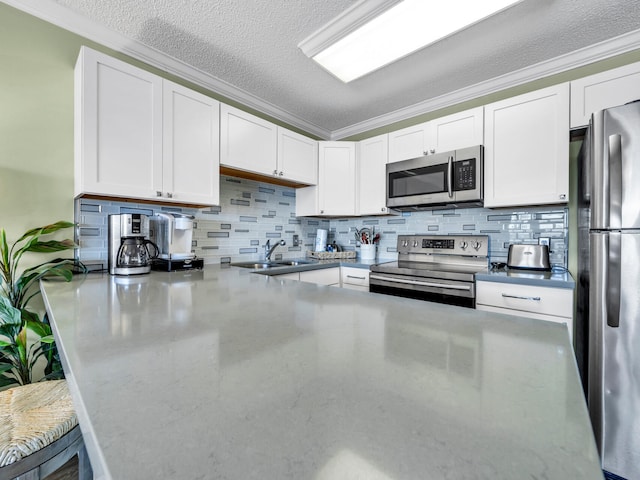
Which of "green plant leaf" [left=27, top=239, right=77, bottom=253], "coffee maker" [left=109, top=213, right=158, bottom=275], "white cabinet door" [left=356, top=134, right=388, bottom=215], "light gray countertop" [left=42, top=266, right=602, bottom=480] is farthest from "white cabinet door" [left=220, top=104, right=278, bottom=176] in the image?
"light gray countertop" [left=42, top=266, right=602, bottom=480]

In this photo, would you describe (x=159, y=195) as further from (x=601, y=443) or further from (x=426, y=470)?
(x=601, y=443)

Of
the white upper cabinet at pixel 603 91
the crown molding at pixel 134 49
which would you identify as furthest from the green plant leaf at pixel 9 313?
the white upper cabinet at pixel 603 91

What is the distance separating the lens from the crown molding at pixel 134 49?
5.49 feet

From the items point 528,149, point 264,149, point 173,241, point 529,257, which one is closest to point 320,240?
point 264,149

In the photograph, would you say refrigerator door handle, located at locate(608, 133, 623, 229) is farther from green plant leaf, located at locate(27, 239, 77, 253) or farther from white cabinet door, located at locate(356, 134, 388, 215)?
green plant leaf, located at locate(27, 239, 77, 253)

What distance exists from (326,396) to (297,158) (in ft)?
8.72

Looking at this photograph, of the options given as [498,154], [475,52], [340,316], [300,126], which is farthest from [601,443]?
[300,126]

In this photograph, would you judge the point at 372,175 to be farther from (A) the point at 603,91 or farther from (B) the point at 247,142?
(A) the point at 603,91

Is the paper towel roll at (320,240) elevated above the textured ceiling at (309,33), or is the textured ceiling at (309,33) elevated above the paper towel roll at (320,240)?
the textured ceiling at (309,33)

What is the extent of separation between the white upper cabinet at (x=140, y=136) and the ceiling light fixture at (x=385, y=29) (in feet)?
3.10

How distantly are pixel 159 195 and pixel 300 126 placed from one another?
1852 mm

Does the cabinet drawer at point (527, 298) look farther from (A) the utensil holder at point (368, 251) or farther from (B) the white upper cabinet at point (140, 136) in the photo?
(B) the white upper cabinet at point (140, 136)

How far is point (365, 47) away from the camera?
5.73 feet

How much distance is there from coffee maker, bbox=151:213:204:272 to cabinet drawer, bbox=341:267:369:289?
4.34 ft
